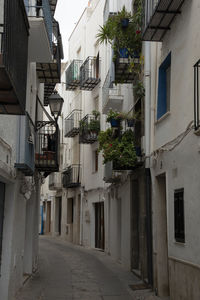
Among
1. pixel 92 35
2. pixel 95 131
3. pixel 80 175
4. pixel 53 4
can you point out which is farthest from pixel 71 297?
pixel 92 35

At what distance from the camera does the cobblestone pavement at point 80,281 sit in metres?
10.5

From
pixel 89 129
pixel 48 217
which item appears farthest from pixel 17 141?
pixel 48 217

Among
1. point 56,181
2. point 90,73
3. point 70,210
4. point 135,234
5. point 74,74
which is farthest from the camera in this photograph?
point 56,181

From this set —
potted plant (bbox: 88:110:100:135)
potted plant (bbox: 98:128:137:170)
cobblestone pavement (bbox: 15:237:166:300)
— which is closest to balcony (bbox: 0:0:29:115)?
cobblestone pavement (bbox: 15:237:166:300)

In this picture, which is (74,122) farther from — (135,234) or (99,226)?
(135,234)

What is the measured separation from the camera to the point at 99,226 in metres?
22.5

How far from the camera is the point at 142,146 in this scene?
42.0 ft

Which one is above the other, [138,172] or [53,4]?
[53,4]

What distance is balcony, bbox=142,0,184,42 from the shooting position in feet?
30.8

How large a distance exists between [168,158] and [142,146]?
2.77 m

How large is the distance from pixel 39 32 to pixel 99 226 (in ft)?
48.5

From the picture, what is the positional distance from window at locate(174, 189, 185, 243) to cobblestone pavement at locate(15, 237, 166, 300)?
1.98 m

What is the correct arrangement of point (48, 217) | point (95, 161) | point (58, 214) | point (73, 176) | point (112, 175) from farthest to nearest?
point (48, 217) < point (58, 214) < point (73, 176) < point (95, 161) < point (112, 175)

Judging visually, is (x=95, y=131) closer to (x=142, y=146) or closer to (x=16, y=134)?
(x=142, y=146)
